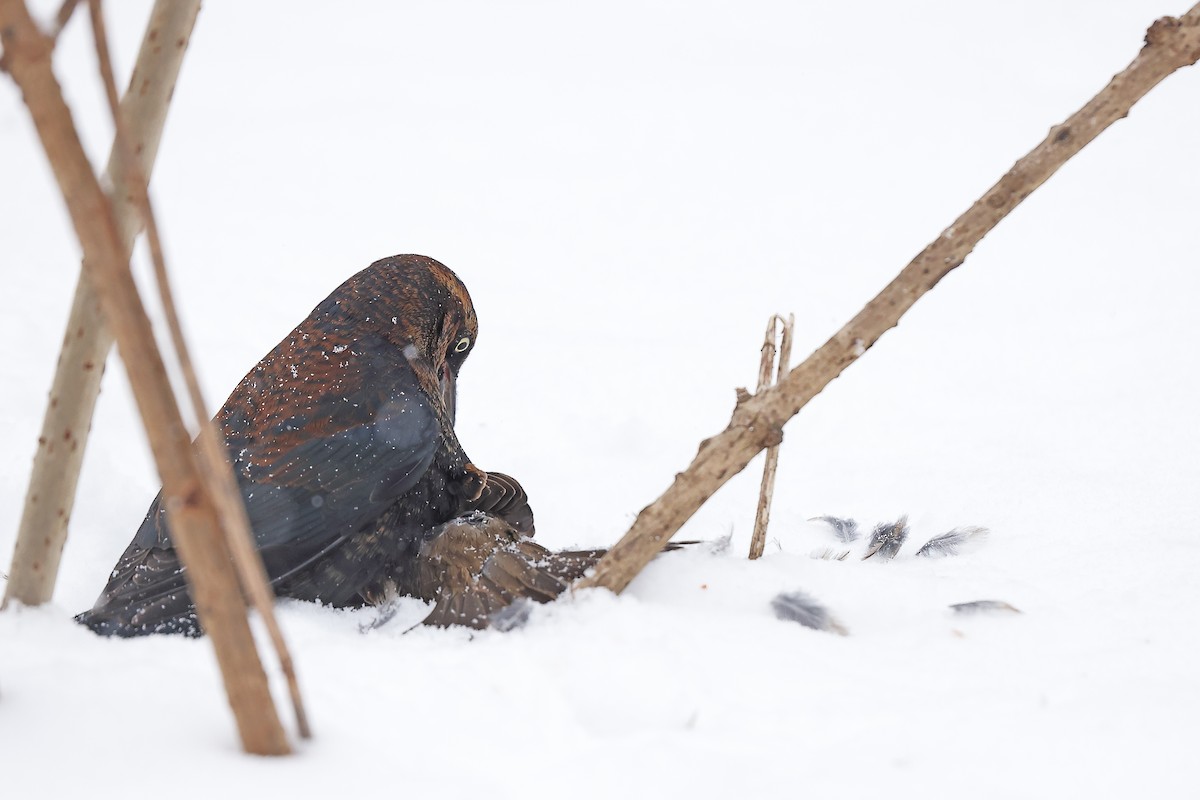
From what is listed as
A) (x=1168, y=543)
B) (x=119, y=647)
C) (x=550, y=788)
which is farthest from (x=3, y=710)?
(x=1168, y=543)

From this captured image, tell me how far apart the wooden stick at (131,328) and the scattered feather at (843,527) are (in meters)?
2.09

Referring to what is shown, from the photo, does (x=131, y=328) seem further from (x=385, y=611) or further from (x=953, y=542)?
(x=953, y=542)

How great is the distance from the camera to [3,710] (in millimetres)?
1192

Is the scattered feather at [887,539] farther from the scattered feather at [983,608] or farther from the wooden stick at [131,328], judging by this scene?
the wooden stick at [131,328]

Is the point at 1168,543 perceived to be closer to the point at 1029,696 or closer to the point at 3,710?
the point at 1029,696

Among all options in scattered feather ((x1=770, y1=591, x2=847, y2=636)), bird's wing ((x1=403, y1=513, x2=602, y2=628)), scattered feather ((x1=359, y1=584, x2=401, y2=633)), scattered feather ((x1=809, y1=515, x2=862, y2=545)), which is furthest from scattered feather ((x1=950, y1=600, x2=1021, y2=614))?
scattered feather ((x1=359, y1=584, x2=401, y2=633))

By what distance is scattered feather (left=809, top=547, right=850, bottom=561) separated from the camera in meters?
2.57

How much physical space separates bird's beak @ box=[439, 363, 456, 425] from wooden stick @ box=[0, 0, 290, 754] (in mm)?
1944

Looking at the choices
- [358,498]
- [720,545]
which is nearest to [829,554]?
[720,545]

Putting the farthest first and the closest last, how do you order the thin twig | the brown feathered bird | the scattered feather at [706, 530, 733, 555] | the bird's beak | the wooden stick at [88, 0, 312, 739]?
the bird's beak, the scattered feather at [706, 530, 733, 555], the brown feathered bird, the thin twig, the wooden stick at [88, 0, 312, 739]

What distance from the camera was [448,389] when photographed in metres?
3.07

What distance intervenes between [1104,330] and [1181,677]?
3605 mm

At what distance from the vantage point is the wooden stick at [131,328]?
3.13 feet

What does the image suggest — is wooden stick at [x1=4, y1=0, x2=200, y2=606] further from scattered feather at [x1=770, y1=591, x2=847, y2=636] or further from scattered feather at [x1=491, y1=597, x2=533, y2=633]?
scattered feather at [x1=770, y1=591, x2=847, y2=636]
